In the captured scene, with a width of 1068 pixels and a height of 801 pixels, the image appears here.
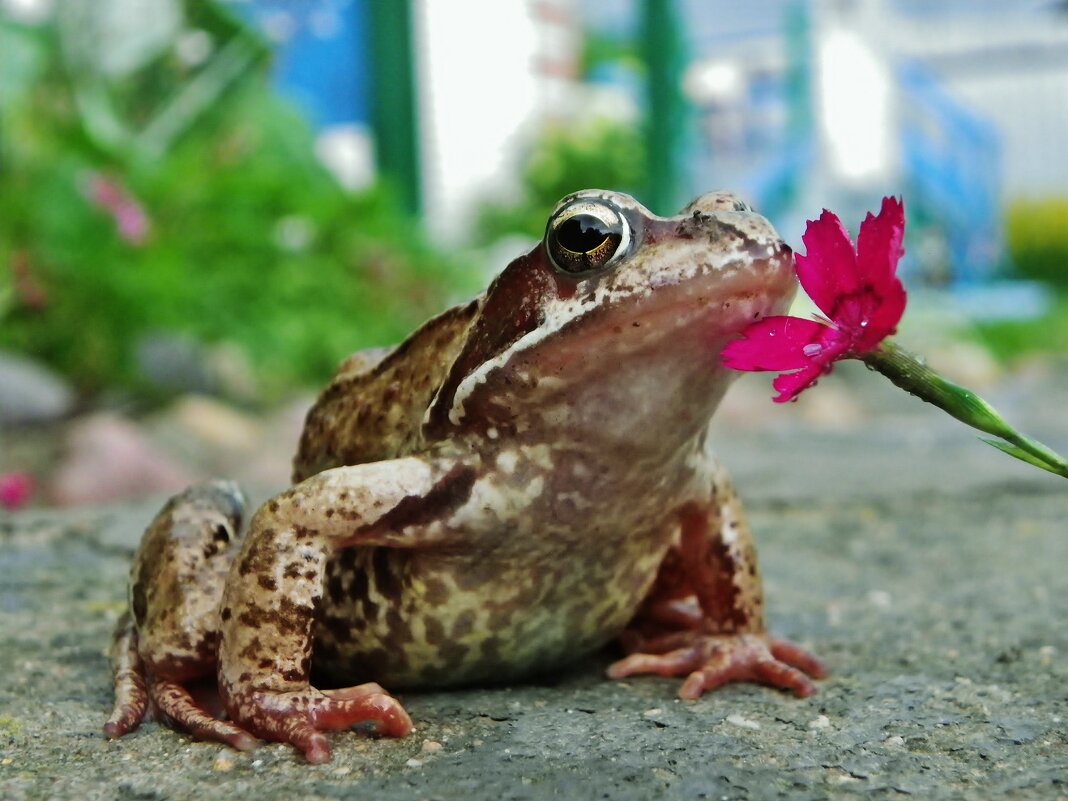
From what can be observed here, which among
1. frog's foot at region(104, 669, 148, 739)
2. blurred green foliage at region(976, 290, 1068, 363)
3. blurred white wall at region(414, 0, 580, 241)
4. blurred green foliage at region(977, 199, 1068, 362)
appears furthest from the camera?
blurred green foliage at region(977, 199, 1068, 362)

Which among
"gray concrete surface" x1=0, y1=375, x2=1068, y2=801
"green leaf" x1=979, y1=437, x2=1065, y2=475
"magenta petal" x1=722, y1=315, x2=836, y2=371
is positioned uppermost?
"magenta petal" x1=722, y1=315, x2=836, y2=371

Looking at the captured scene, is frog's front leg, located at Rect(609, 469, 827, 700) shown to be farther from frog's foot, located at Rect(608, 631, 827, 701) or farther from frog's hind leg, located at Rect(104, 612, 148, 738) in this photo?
frog's hind leg, located at Rect(104, 612, 148, 738)

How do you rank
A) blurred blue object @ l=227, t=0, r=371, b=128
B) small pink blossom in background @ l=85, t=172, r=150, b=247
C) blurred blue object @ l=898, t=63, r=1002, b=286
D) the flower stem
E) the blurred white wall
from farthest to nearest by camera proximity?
blurred blue object @ l=898, t=63, r=1002, b=286 → the blurred white wall → blurred blue object @ l=227, t=0, r=371, b=128 → small pink blossom in background @ l=85, t=172, r=150, b=247 → the flower stem

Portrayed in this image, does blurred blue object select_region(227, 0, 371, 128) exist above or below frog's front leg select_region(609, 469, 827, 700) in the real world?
above

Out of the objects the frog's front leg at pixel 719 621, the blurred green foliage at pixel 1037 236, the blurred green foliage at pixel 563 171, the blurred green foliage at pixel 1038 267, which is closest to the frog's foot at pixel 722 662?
the frog's front leg at pixel 719 621

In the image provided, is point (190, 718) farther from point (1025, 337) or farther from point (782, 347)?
point (1025, 337)

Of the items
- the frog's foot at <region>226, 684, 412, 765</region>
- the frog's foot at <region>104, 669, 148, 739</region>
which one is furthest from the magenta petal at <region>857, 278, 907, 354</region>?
the frog's foot at <region>104, 669, 148, 739</region>

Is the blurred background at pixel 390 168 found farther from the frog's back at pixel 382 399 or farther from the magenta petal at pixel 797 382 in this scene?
the magenta petal at pixel 797 382
